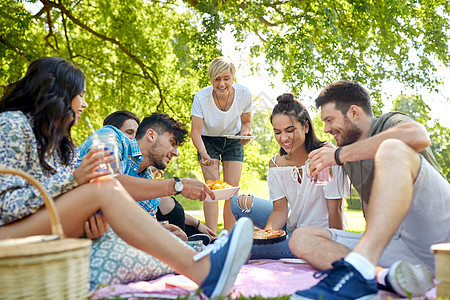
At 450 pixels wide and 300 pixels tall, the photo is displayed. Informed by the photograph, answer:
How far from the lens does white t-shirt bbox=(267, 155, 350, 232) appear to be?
12.2 feet

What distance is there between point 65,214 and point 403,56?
8023 millimetres

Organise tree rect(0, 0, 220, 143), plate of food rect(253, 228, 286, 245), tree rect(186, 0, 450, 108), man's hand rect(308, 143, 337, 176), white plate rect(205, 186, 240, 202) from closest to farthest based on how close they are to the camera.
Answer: man's hand rect(308, 143, 337, 176) → plate of food rect(253, 228, 286, 245) → white plate rect(205, 186, 240, 202) → tree rect(186, 0, 450, 108) → tree rect(0, 0, 220, 143)

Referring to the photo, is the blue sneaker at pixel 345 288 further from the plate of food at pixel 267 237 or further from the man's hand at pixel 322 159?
the plate of food at pixel 267 237

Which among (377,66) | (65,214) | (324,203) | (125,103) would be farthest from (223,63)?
(125,103)

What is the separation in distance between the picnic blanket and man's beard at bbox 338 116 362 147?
961mm

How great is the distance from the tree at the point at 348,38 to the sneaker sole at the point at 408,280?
18.3 ft


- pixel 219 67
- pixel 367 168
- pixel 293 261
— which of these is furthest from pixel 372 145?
pixel 219 67

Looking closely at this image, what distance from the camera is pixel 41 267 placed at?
1.83 m

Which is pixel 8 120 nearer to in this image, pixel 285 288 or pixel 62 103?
pixel 62 103

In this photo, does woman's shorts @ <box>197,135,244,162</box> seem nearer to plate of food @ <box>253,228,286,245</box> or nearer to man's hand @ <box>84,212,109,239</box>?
plate of food @ <box>253,228,286,245</box>

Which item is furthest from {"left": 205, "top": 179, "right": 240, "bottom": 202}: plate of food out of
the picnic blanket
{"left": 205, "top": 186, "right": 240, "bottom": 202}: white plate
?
the picnic blanket

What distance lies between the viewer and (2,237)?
227cm

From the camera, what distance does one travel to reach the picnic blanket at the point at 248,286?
241 cm

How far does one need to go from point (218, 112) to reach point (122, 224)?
11.1 feet
